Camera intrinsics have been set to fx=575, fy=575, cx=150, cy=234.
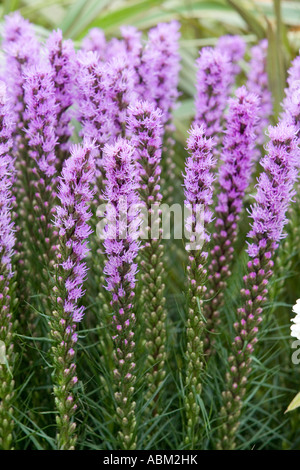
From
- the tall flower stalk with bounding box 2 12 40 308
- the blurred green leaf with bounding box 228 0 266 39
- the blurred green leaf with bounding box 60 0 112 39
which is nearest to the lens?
the tall flower stalk with bounding box 2 12 40 308

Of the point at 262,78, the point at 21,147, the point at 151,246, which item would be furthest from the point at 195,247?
the point at 262,78

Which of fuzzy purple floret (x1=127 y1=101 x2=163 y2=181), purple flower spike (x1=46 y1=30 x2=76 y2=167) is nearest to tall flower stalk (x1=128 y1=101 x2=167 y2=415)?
fuzzy purple floret (x1=127 y1=101 x2=163 y2=181)

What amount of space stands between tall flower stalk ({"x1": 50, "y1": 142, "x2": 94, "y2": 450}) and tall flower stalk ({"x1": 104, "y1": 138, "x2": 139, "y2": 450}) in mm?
40

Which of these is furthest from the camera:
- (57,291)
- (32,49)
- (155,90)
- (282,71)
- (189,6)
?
(189,6)

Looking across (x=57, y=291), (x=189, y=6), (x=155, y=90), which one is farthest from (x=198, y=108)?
(x=189, y=6)

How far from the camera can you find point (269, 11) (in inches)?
95.0

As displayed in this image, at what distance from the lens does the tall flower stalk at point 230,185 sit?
1106 mm

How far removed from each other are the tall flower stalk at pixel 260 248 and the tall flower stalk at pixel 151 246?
5.7 inches

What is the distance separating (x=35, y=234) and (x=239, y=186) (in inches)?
17.0

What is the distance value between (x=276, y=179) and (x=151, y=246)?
0.84ft

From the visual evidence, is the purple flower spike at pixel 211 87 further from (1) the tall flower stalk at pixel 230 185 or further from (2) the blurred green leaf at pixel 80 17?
(2) the blurred green leaf at pixel 80 17

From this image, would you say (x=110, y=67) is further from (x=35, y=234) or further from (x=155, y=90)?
(x=35, y=234)

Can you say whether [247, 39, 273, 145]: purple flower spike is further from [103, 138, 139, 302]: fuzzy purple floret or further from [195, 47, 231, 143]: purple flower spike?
[103, 138, 139, 302]: fuzzy purple floret

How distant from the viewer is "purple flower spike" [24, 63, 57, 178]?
3.57ft
